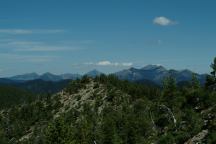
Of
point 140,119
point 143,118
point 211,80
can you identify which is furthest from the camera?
point 143,118

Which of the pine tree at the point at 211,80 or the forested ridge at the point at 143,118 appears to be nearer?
the forested ridge at the point at 143,118

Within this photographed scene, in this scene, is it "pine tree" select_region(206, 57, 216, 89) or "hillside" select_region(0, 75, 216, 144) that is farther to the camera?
"pine tree" select_region(206, 57, 216, 89)

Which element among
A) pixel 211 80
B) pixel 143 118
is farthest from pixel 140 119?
pixel 211 80

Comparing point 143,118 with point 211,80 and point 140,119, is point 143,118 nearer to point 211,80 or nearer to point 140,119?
point 140,119

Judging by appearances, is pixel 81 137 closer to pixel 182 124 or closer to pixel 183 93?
pixel 183 93

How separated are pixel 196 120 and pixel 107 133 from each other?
52.1m

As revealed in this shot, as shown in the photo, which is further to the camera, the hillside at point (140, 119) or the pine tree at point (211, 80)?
the pine tree at point (211, 80)

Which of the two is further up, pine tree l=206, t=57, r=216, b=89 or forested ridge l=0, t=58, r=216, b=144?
pine tree l=206, t=57, r=216, b=89

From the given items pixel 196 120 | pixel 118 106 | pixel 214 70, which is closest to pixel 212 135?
pixel 196 120

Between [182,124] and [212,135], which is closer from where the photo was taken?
[212,135]

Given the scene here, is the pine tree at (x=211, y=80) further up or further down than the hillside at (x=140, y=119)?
further up

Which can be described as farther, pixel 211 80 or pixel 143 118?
pixel 143 118

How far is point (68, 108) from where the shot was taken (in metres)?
198

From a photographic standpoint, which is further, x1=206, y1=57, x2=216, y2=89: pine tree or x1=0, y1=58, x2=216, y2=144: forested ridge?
x1=206, y1=57, x2=216, y2=89: pine tree
